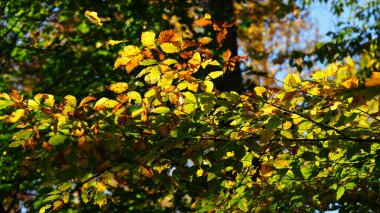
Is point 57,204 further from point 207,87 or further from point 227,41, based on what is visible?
point 227,41

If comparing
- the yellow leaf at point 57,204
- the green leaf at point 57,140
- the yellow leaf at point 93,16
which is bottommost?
the yellow leaf at point 57,204

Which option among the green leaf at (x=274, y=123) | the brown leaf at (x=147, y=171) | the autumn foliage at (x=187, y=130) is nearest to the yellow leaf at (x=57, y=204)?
the autumn foliage at (x=187, y=130)

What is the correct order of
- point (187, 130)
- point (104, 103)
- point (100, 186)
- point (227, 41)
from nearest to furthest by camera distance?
point (187, 130), point (104, 103), point (100, 186), point (227, 41)

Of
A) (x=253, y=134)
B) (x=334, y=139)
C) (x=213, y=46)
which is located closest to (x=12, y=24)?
(x=213, y=46)

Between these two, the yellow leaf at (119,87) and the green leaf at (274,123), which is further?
the yellow leaf at (119,87)

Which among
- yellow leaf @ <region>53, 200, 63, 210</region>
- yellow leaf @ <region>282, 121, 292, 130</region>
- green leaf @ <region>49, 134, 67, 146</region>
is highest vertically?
yellow leaf @ <region>282, 121, 292, 130</region>

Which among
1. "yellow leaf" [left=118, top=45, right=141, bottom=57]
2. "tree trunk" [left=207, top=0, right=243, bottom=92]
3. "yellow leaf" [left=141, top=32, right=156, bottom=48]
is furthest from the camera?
"tree trunk" [left=207, top=0, right=243, bottom=92]

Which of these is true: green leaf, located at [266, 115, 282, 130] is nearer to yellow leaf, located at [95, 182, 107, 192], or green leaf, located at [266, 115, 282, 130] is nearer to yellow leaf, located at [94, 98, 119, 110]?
yellow leaf, located at [94, 98, 119, 110]

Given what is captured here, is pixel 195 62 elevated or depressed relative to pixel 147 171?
elevated

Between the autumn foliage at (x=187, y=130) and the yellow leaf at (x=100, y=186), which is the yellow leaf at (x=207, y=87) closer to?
the autumn foliage at (x=187, y=130)

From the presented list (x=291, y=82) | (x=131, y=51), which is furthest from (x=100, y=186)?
(x=291, y=82)

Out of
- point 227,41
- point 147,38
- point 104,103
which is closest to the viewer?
point 147,38

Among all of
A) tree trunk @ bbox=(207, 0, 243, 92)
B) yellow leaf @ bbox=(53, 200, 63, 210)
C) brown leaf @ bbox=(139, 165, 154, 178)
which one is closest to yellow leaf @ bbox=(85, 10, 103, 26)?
brown leaf @ bbox=(139, 165, 154, 178)

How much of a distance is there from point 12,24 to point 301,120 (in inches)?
229
